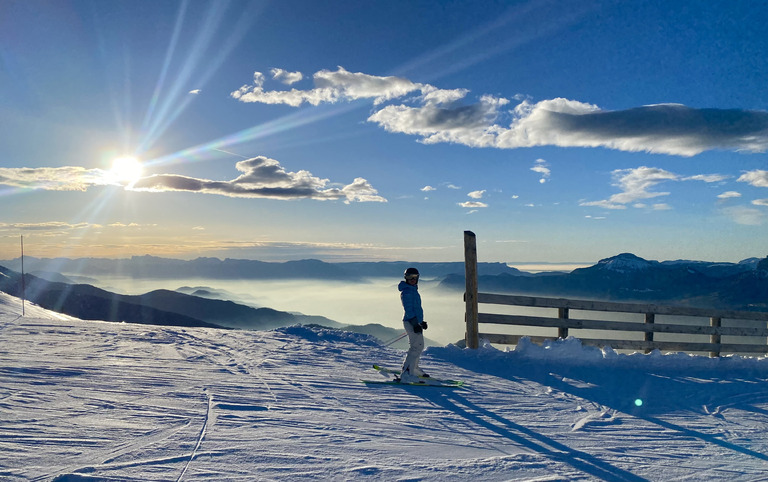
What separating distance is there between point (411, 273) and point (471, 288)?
3281 mm

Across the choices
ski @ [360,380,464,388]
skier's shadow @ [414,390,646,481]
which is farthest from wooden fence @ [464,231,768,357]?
skier's shadow @ [414,390,646,481]

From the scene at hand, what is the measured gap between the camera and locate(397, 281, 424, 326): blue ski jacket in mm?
8508

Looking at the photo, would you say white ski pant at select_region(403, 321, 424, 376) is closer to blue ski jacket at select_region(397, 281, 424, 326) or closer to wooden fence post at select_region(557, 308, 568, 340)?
blue ski jacket at select_region(397, 281, 424, 326)

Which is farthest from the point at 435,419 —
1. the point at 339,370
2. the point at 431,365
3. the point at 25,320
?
the point at 25,320

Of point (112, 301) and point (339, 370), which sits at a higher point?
point (339, 370)

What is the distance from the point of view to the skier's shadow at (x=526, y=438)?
4.66 metres

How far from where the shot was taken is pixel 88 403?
6.14 metres

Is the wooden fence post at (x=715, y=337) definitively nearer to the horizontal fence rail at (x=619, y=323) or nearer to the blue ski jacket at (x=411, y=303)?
the horizontal fence rail at (x=619, y=323)

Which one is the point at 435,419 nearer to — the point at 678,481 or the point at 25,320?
the point at 678,481

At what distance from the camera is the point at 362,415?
621cm

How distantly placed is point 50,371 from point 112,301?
158 metres

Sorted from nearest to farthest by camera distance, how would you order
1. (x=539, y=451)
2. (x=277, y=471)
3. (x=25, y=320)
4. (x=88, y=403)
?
(x=277, y=471), (x=539, y=451), (x=88, y=403), (x=25, y=320)

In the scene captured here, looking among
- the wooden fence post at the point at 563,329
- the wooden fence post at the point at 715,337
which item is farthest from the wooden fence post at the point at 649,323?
the wooden fence post at the point at 563,329

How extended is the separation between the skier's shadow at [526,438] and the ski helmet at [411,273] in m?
1.97
